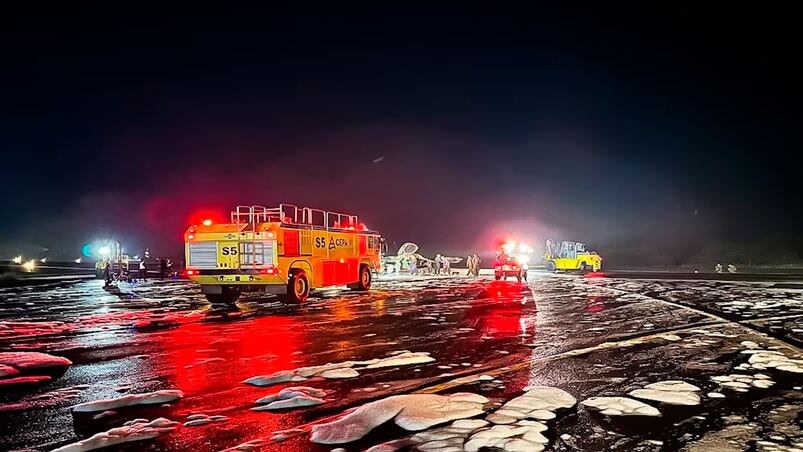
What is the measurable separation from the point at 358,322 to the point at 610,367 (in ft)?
20.8

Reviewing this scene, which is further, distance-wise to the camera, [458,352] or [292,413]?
[458,352]

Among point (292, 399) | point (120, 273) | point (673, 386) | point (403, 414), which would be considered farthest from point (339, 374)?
point (120, 273)

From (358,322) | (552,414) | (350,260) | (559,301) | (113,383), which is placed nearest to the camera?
(552,414)

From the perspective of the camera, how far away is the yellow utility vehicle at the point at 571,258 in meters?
38.0

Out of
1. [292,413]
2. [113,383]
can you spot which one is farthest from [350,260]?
[292,413]

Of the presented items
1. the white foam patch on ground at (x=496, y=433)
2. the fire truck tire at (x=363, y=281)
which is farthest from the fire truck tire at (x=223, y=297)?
the white foam patch on ground at (x=496, y=433)

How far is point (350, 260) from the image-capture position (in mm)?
21641

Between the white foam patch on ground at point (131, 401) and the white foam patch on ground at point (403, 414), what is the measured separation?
2.08 meters

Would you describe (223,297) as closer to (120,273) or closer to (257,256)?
(257,256)

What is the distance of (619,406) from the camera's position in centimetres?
574

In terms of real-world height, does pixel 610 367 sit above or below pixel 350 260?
below

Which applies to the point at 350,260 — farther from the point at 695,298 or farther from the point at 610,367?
the point at 610,367

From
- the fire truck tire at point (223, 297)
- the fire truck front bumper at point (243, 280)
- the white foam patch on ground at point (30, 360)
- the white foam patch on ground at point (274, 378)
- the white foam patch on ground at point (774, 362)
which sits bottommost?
the white foam patch on ground at point (774, 362)

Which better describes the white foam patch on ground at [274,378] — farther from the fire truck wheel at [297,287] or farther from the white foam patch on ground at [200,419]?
the fire truck wheel at [297,287]
